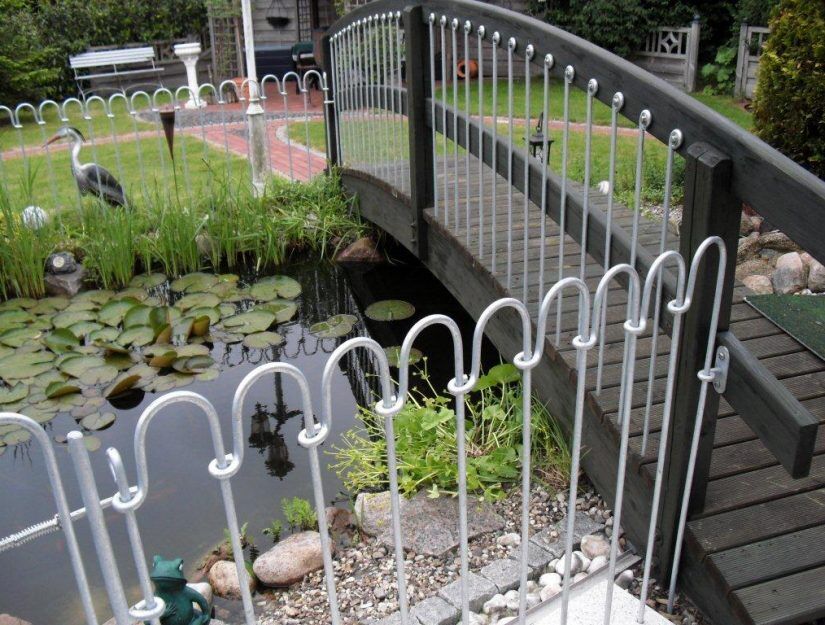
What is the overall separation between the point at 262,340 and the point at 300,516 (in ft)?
5.84

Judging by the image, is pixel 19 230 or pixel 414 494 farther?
pixel 19 230

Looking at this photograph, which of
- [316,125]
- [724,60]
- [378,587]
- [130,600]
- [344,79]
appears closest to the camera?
[378,587]

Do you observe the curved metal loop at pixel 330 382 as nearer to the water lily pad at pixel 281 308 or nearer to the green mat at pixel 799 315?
the green mat at pixel 799 315

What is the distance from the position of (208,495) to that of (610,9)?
35.4 ft

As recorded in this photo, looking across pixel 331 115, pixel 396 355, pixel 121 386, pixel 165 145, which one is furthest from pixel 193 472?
pixel 165 145

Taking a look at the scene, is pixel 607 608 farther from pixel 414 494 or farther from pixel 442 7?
pixel 442 7

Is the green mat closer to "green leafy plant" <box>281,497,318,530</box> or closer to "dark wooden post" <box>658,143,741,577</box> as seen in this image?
"dark wooden post" <box>658,143,741,577</box>

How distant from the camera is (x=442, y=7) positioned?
3705 mm

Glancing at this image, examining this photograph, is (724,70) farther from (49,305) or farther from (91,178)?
(49,305)

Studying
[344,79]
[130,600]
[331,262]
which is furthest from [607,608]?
[344,79]

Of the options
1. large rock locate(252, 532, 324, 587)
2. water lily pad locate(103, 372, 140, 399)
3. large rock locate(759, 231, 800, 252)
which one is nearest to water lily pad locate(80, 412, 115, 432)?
water lily pad locate(103, 372, 140, 399)

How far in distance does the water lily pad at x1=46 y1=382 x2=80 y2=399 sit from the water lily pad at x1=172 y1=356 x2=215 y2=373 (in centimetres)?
53

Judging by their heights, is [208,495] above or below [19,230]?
below

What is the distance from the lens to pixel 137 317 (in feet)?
15.9
